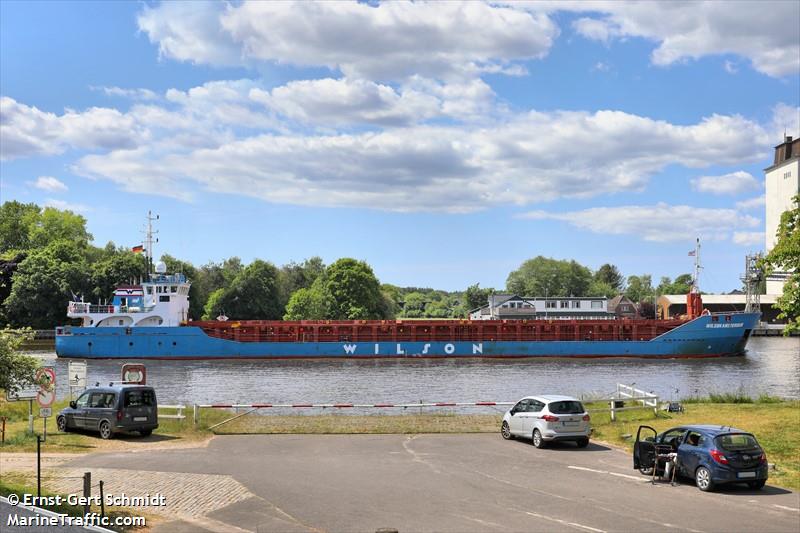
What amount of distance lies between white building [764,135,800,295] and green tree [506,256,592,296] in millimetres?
48395

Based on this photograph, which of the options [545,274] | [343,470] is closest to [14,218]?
[545,274]

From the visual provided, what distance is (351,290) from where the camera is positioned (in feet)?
293

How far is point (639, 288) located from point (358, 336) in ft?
442

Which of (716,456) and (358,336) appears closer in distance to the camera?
(716,456)

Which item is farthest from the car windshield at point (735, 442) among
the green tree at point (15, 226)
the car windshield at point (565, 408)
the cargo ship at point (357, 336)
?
the green tree at point (15, 226)

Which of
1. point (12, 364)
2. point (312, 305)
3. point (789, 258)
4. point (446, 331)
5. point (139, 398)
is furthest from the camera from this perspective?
point (312, 305)

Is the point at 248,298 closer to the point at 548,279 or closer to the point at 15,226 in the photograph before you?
the point at 15,226

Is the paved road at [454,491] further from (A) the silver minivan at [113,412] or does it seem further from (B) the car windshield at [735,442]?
(A) the silver minivan at [113,412]

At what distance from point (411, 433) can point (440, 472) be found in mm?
6034

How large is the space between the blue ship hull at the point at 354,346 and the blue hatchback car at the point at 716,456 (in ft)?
161

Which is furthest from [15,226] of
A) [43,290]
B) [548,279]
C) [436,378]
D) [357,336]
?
[548,279]

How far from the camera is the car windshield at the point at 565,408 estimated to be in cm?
1883

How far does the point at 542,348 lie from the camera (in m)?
63.5

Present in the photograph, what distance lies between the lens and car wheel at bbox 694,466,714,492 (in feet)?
46.0
